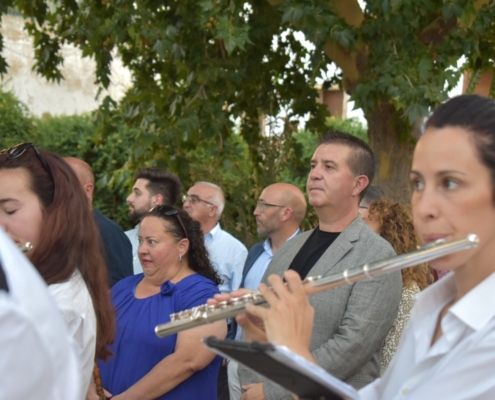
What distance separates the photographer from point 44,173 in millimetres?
2486

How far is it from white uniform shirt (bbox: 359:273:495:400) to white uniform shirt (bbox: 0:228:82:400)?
88 cm

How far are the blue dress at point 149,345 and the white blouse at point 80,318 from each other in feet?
4.12

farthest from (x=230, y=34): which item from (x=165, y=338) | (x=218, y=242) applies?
(x=165, y=338)

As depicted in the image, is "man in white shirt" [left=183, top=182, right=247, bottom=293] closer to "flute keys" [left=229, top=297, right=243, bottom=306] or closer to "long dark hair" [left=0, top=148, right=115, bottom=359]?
"long dark hair" [left=0, top=148, right=115, bottom=359]

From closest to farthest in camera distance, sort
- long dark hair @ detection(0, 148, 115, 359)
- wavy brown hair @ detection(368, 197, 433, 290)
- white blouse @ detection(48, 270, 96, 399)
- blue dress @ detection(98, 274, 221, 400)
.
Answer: white blouse @ detection(48, 270, 96, 399)
long dark hair @ detection(0, 148, 115, 359)
blue dress @ detection(98, 274, 221, 400)
wavy brown hair @ detection(368, 197, 433, 290)

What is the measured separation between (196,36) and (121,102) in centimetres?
172

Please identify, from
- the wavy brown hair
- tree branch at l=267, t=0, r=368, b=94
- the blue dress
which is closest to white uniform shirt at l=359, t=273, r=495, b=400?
the blue dress

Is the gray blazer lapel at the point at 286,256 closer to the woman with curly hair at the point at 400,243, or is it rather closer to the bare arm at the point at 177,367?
the bare arm at the point at 177,367

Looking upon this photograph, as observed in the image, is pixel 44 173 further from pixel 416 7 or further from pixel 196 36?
pixel 196 36

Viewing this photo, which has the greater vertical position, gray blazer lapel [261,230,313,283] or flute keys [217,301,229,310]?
flute keys [217,301,229,310]

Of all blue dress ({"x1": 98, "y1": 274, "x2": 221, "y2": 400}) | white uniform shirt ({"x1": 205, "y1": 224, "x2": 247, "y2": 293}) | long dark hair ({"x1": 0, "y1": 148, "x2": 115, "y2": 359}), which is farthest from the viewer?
white uniform shirt ({"x1": 205, "y1": 224, "x2": 247, "y2": 293})

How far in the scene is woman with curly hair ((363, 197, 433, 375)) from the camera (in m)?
3.64

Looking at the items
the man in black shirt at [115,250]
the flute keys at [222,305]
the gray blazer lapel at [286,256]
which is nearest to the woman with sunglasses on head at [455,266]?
the flute keys at [222,305]

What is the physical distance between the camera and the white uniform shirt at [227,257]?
20.5ft
